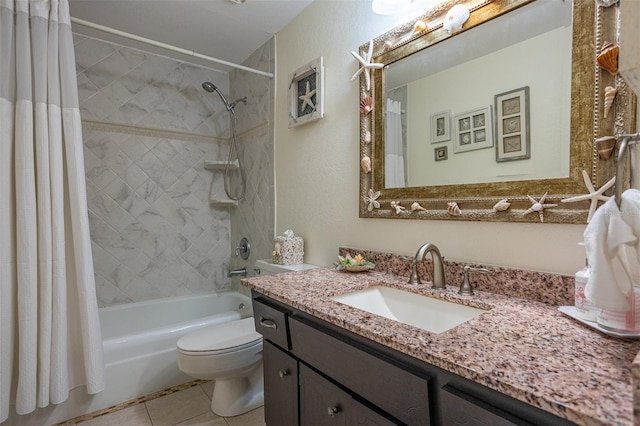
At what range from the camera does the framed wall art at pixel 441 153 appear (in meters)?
1.18

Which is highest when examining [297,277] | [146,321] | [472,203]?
[472,203]

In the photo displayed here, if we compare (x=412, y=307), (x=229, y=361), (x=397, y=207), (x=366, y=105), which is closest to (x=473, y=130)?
(x=397, y=207)

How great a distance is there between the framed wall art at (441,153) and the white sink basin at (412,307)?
53cm

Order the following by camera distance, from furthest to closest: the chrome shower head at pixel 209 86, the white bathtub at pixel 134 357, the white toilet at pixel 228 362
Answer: the chrome shower head at pixel 209 86 < the white bathtub at pixel 134 357 < the white toilet at pixel 228 362

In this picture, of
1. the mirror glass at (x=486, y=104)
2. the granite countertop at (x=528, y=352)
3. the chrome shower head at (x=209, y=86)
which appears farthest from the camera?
the chrome shower head at (x=209, y=86)

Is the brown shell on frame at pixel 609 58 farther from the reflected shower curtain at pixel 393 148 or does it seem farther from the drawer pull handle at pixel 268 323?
the drawer pull handle at pixel 268 323

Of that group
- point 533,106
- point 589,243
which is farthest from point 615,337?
point 533,106

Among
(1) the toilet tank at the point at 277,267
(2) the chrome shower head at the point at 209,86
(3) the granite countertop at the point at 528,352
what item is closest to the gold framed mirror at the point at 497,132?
(3) the granite countertop at the point at 528,352

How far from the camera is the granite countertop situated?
18.1 inches

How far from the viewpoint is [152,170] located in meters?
2.46

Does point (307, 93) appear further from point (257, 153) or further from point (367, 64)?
point (257, 153)

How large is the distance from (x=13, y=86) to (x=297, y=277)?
159cm

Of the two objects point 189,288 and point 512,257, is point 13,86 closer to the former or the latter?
point 189,288

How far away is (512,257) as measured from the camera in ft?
3.32
